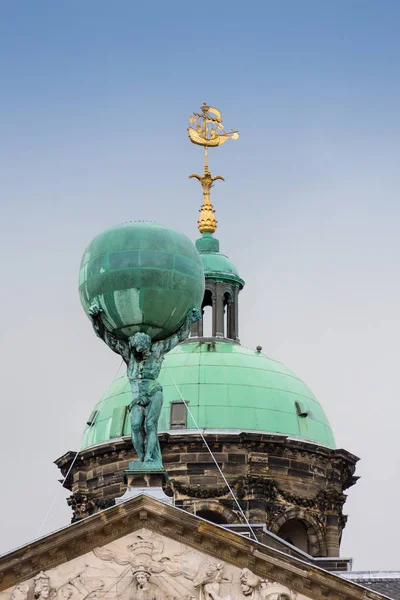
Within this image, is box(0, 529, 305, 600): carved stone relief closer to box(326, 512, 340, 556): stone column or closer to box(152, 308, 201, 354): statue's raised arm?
box(152, 308, 201, 354): statue's raised arm

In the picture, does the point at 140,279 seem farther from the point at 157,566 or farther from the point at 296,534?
the point at 296,534

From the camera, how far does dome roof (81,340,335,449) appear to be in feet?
200

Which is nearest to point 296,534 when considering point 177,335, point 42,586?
point 177,335

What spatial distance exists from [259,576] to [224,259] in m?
22.9

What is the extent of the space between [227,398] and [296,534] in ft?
13.8

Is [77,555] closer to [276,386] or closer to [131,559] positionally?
[131,559]

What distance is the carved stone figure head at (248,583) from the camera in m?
43.8

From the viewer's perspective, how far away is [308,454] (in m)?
61.5

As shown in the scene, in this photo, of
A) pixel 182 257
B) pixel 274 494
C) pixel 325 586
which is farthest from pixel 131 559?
pixel 274 494

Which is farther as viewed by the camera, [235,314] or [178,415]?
[235,314]

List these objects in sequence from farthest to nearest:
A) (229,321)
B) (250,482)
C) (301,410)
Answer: (229,321)
(301,410)
(250,482)

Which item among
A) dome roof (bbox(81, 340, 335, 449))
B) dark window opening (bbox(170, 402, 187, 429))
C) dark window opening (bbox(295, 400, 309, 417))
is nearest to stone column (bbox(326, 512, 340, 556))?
dome roof (bbox(81, 340, 335, 449))

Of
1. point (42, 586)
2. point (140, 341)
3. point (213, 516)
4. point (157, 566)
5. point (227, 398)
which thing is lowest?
point (42, 586)

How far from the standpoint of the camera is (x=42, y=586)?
144 feet
